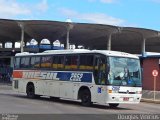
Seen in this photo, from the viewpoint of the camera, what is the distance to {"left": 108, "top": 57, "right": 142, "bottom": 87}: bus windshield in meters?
22.3

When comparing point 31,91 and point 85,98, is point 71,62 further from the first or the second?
point 31,91

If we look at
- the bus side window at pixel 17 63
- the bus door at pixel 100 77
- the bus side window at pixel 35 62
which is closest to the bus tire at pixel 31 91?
the bus side window at pixel 35 62

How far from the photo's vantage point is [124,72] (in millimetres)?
22688

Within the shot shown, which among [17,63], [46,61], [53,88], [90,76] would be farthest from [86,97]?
[17,63]

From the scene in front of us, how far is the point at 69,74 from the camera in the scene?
973 inches

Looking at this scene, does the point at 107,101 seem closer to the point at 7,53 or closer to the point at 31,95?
the point at 31,95

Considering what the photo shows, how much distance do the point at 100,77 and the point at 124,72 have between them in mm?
1266

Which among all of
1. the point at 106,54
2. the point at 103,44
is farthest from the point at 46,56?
the point at 103,44

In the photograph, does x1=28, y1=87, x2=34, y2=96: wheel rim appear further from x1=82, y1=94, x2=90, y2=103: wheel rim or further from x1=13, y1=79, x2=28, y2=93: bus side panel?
x1=82, y1=94, x2=90, y2=103: wheel rim

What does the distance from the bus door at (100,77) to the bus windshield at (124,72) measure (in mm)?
355

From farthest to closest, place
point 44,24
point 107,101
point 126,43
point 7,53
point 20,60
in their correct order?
point 126,43, point 7,53, point 44,24, point 20,60, point 107,101

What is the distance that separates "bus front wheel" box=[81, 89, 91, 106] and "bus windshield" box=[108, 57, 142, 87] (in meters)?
1.69

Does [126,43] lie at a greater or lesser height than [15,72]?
greater

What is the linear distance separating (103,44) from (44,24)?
104ft
